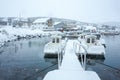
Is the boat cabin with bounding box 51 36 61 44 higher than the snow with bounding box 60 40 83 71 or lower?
higher

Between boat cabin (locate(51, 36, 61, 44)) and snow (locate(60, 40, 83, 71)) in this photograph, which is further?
boat cabin (locate(51, 36, 61, 44))

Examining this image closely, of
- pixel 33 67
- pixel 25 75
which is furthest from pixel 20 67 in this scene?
pixel 25 75

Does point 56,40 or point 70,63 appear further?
point 56,40

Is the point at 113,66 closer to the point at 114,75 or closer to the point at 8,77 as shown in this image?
the point at 114,75

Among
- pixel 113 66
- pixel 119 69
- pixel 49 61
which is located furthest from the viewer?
pixel 49 61

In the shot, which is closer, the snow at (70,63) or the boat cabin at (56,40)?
the snow at (70,63)

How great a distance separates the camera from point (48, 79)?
254 inches

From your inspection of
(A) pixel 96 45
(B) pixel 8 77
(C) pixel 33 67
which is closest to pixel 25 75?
(B) pixel 8 77

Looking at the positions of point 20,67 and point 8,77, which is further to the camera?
point 20,67

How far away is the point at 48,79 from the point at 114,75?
7.32m

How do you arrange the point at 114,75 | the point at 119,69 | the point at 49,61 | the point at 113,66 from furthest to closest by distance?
the point at 49,61
the point at 113,66
the point at 119,69
the point at 114,75

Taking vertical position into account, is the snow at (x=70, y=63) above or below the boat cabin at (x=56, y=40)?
below

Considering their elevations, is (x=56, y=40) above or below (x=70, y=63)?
above

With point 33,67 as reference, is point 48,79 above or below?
above
